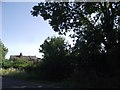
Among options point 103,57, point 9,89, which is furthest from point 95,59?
point 9,89

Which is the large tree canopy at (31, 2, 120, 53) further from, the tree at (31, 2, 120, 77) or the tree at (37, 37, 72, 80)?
the tree at (37, 37, 72, 80)

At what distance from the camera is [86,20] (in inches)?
1164

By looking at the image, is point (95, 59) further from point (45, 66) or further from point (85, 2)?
point (45, 66)

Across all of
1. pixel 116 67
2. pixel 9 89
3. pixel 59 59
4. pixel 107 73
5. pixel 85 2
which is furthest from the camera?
pixel 59 59

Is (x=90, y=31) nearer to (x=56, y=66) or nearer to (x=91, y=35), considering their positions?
(x=91, y=35)

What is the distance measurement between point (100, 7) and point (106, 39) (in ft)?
16.9

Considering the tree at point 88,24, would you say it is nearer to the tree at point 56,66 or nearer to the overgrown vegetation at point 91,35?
the overgrown vegetation at point 91,35

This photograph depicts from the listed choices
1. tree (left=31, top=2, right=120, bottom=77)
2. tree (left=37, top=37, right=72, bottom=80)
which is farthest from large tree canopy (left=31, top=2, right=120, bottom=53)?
tree (left=37, top=37, right=72, bottom=80)

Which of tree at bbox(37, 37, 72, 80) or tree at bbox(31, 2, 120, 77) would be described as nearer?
tree at bbox(31, 2, 120, 77)

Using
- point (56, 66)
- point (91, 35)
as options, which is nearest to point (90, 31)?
point (91, 35)

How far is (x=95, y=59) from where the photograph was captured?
2580 cm

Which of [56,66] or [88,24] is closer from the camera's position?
[88,24]

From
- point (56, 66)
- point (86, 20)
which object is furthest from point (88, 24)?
point (56, 66)

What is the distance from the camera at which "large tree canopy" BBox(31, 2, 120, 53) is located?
25798 mm
